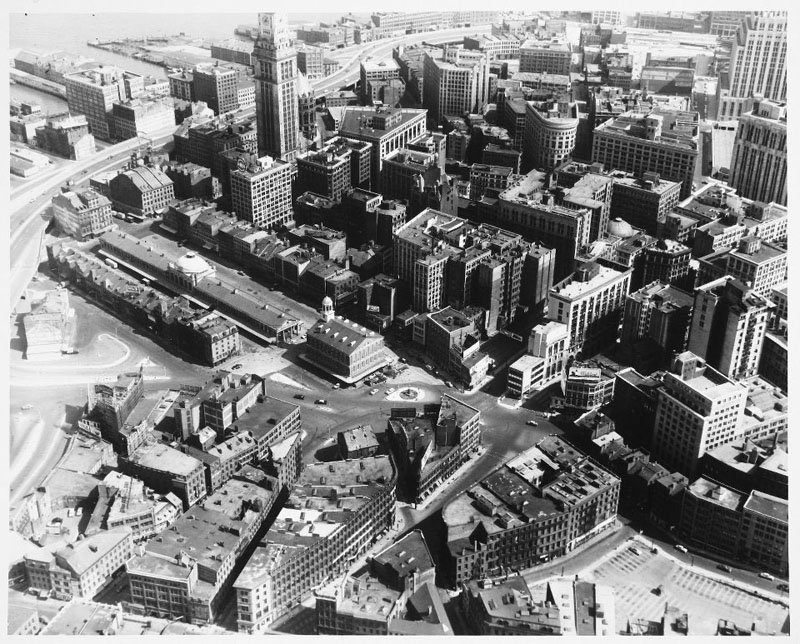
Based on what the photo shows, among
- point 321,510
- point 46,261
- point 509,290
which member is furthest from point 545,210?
point 46,261

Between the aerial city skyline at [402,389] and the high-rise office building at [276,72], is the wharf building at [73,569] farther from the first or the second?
the high-rise office building at [276,72]

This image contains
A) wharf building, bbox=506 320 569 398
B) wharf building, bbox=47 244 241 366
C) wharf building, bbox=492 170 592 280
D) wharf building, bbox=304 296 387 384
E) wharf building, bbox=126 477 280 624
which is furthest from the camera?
wharf building, bbox=492 170 592 280

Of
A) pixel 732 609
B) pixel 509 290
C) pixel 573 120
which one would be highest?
pixel 573 120

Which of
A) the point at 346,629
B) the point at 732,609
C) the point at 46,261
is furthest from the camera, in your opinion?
the point at 46,261

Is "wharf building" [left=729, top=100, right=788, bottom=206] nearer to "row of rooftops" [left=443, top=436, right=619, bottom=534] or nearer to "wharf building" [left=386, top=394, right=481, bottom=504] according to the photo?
"row of rooftops" [left=443, top=436, right=619, bottom=534]

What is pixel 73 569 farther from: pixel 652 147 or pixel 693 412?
pixel 652 147

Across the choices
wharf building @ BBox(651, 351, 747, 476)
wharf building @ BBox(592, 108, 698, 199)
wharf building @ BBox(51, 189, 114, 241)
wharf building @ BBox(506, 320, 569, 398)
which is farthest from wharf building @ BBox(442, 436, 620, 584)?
wharf building @ BBox(51, 189, 114, 241)

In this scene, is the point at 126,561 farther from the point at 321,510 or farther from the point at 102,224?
the point at 102,224

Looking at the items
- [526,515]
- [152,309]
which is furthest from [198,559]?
[152,309]
